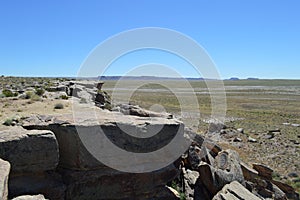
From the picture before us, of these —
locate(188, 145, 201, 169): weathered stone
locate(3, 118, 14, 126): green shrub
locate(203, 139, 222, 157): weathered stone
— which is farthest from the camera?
locate(203, 139, 222, 157): weathered stone

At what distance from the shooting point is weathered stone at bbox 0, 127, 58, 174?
8648 mm

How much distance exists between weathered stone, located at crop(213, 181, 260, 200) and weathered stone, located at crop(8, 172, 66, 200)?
5.45m

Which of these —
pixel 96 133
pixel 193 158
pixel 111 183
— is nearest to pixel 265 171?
pixel 193 158

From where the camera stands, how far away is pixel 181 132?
1219cm

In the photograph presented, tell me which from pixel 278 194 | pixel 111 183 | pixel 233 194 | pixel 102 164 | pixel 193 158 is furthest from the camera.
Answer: pixel 278 194

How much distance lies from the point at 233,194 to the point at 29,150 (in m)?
7.24

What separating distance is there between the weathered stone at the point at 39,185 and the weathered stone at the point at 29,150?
0.24 metres

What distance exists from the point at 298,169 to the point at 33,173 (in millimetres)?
17363

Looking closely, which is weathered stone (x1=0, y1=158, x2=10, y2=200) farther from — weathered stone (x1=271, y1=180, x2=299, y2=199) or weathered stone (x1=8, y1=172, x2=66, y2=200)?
weathered stone (x1=271, y1=180, x2=299, y2=199)

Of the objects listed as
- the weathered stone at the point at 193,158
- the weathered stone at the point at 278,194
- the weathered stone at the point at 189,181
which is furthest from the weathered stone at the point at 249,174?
the weathered stone at the point at 189,181

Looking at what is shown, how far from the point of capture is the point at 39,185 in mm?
9117

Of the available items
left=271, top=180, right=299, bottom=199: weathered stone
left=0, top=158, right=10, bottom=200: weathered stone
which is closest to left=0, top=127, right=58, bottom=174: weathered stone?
left=0, top=158, right=10, bottom=200: weathered stone

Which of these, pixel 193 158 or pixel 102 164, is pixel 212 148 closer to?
pixel 193 158

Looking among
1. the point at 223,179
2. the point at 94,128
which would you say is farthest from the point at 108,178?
the point at 223,179
